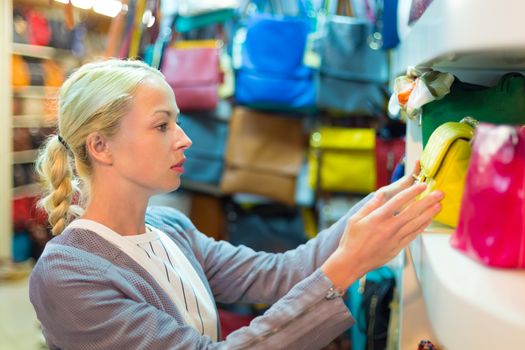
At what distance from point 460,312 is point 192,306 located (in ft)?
2.16

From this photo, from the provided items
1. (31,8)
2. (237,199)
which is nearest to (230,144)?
(237,199)

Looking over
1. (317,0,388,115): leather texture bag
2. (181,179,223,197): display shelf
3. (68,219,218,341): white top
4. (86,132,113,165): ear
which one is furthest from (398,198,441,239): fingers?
(181,179,223,197): display shelf

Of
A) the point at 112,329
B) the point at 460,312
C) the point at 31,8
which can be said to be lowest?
the point at 112,329

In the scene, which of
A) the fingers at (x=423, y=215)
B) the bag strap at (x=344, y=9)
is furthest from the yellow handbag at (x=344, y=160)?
the fingers at (x=423, y=215)

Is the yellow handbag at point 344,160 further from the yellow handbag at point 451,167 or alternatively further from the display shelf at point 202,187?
the yellow handbag at point 451,167

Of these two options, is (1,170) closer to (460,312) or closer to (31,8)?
(31,8)

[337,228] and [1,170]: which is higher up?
[337,228]

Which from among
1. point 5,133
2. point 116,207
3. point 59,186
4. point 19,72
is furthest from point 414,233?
point 19,72

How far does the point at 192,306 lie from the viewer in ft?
3.36

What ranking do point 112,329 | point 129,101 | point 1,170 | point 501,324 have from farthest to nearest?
point 1,170, point 129,101, point 112,329, point 501,324

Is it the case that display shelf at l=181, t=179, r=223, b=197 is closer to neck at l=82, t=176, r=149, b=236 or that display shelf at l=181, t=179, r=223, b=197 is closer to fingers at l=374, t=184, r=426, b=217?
neck at l=82, t=176, r=149, b=236

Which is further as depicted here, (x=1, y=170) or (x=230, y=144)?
(x=1, y=170)

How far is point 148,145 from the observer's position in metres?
1.00

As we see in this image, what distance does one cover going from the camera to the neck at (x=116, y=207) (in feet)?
3.36
